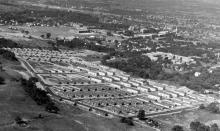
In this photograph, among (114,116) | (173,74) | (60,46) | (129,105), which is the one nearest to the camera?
(114,116)

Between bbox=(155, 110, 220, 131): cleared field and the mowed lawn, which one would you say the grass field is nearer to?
the mowed lawn

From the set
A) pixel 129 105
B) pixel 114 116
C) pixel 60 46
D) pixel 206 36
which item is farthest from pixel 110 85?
pixel 206 36

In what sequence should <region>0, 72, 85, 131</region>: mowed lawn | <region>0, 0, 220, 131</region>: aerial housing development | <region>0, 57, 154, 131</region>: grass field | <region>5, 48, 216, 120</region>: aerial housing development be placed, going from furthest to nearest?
<region>5, 48, 216, 120</region>: aerial housing development
<region>0, 0, 220, 131</region>: aerial housing development
<region>0, 57, 154, 131</region>: grass field
<region>0, 72, 85, 131</region>: mowed lawn

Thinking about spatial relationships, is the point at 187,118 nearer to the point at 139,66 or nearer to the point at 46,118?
the point at 46,118

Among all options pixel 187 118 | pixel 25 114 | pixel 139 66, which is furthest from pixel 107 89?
pixel 139 66

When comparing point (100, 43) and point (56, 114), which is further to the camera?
point (100, 43)

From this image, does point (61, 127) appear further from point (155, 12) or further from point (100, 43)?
point (155, 12)

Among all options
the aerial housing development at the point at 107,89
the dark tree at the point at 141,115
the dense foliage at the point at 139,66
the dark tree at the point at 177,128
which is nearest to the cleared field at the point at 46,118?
the dark tree at the point at 141,115

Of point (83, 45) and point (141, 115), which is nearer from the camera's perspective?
point (141, 115)

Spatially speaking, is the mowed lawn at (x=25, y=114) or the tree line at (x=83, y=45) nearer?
the mowed lawn at (x=25, y=114)

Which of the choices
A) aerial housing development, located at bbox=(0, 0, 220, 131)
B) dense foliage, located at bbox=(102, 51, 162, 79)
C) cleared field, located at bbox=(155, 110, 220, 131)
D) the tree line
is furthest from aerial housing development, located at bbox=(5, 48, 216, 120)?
the tree line

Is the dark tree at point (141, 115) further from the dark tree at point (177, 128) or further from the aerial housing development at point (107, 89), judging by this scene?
the dark tree at point (177, 128)
